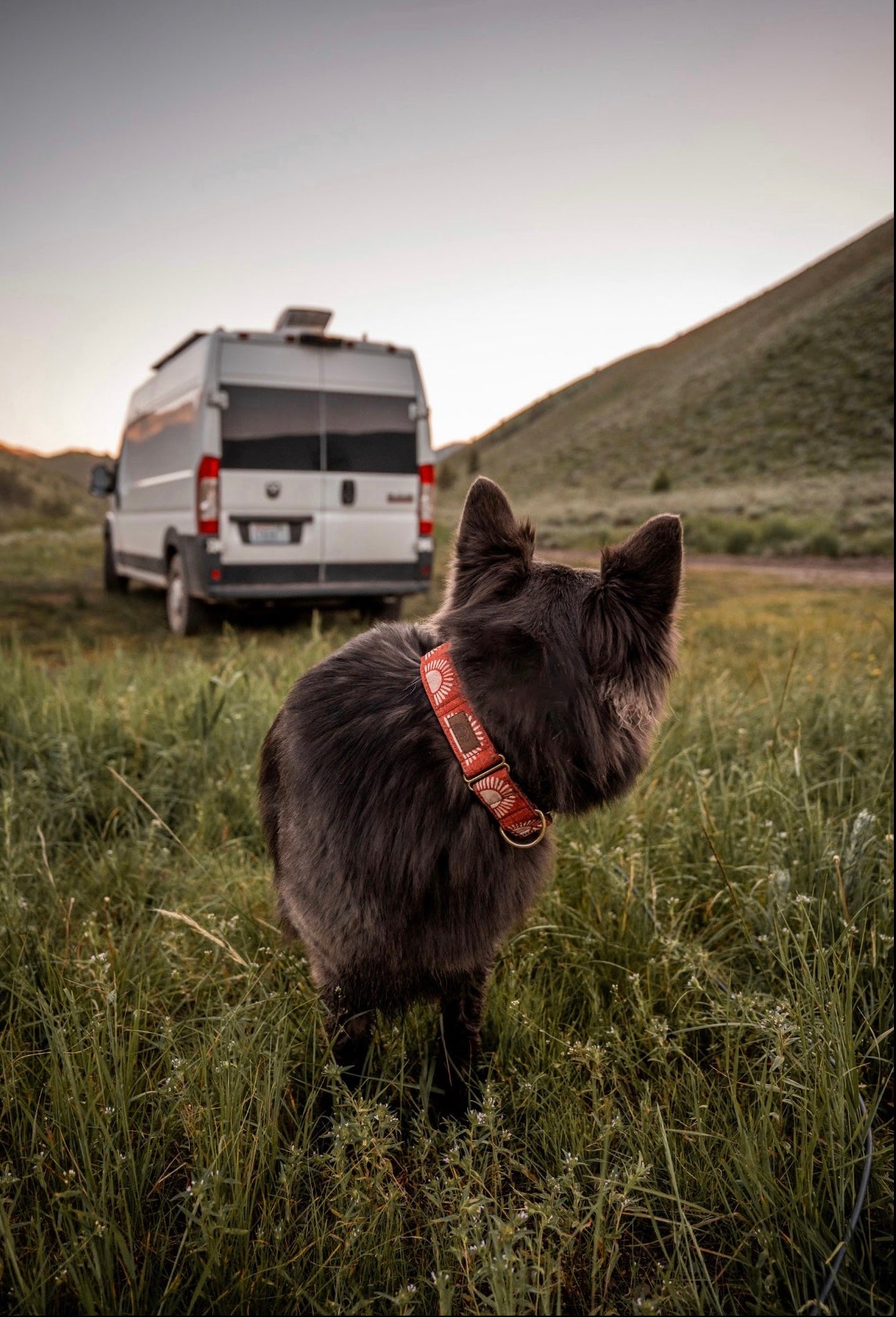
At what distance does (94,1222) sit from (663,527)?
6.03ft

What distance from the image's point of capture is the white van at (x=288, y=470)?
6.68m

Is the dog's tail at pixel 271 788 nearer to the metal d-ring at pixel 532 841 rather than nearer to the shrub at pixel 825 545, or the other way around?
the metal d-ring at pixel 532 841

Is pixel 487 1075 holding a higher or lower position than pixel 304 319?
lower

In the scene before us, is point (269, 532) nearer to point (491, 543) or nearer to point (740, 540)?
point (491, 543)

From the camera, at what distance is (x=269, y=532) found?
7.01m

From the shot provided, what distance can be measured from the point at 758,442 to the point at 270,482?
42.7 meters

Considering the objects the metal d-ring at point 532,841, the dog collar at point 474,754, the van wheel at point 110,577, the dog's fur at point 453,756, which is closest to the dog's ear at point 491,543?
the dog's fur at point 453,756

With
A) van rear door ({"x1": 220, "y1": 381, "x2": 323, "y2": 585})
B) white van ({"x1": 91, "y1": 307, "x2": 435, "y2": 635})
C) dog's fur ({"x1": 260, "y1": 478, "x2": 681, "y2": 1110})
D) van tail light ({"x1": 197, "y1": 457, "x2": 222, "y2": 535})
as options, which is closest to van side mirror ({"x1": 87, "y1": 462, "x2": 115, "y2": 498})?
white van ({"x1": 91, "y1": 307, "x2": 435, "y2": 635})

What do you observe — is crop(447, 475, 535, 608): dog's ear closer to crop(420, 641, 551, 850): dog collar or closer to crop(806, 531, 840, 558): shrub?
crop(420, 641, 551, 850): dog collar

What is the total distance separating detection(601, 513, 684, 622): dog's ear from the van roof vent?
253 inches

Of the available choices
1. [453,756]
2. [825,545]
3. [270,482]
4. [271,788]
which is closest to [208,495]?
[270,482]

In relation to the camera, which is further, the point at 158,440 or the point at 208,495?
the point at 158,440

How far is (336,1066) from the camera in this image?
1644mm

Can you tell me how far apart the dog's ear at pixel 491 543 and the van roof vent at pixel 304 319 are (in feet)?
A: 20.3
